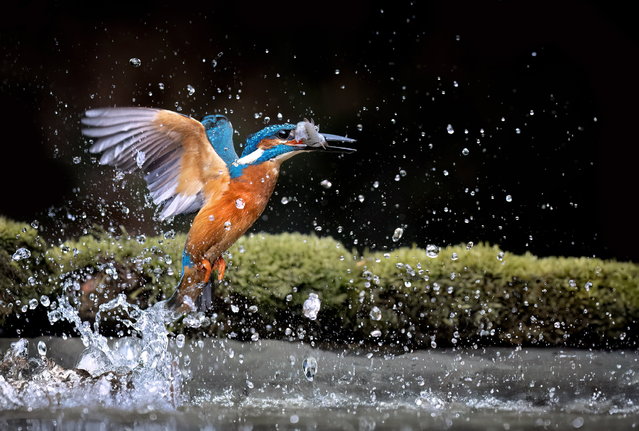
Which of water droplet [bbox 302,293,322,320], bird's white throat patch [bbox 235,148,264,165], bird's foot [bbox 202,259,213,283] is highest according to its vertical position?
bird's white throat patch [bbox 235,148,264,165]

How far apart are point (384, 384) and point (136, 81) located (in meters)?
3.09

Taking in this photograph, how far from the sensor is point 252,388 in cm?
438

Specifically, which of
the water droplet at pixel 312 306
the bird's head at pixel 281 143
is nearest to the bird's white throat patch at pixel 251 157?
the bird's head at pixel 281 143

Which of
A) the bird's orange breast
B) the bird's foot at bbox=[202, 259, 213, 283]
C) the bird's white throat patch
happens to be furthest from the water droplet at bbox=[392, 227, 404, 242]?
the bird's white throat patch

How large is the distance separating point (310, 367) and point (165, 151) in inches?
59.4

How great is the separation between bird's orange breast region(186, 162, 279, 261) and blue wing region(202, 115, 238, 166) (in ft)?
0.57

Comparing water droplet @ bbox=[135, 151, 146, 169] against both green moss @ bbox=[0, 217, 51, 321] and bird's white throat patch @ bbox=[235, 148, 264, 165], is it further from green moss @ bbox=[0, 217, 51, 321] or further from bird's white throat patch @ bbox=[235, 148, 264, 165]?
green moss @ bbox=[0, 217, 51, 321]

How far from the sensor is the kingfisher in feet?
12.6

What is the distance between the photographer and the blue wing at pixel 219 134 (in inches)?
156

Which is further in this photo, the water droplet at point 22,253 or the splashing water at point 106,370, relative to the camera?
the water droplet at point 22,253

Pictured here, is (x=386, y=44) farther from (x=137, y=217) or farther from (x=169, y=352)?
(x=169, y=352)

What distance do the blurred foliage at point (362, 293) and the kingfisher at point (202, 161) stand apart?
80 cm

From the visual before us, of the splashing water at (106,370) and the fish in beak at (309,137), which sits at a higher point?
the fish in beak at (309,137)

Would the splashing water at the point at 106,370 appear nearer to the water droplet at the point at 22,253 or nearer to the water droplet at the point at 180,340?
the water droplet at the point at 180,340
